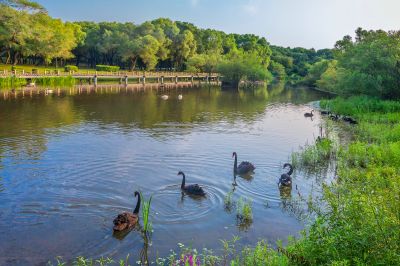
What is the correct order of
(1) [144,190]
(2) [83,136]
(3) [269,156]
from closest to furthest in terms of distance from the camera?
(1) [144,190]
(3) [269,156]
(2) [83,136]

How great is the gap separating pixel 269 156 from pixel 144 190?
29.2 feet

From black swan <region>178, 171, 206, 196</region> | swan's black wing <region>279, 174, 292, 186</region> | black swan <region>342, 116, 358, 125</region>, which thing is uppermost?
black swan <region>342, 116, 358, 125</region>

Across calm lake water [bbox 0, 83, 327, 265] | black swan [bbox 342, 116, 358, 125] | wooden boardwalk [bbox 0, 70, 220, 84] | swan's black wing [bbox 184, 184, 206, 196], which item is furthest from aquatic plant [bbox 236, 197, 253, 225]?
wooden boardwalk [bbox 0, 70, 220, 84]

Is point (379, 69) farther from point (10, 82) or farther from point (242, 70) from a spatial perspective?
point (242, 70)

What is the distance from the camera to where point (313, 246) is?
25.4 feet

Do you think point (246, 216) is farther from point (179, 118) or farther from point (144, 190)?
point (179, 118)

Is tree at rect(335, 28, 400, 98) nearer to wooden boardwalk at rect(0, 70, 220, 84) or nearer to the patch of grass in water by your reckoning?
the patch of grass in water

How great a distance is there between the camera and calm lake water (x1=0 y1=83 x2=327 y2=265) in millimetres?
11516

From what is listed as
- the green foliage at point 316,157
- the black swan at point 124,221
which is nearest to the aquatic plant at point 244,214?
the black swan at point 124,221

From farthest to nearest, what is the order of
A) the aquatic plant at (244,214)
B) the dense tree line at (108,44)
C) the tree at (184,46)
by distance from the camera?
the tree at (184,46) < the dense tree line at (108,44) < the aquatic plant at (244,214)

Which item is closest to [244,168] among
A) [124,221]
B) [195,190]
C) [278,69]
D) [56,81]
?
[195,190]

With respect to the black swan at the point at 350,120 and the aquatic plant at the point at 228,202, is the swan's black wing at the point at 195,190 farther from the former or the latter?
the black swan at the point at 350,120

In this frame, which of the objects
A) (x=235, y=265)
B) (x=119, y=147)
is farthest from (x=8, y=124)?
(x=235, y=265)

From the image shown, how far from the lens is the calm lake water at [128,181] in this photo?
11.5 m
